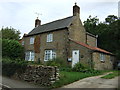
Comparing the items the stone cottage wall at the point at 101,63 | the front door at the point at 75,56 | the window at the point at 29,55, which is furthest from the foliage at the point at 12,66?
the window at the point at 29,55

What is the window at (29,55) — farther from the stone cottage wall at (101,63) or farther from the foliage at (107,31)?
the foliage at (107,31)

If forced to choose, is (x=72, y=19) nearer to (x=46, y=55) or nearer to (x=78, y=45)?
(x=78, y=45)

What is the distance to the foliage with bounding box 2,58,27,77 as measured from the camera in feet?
40.8

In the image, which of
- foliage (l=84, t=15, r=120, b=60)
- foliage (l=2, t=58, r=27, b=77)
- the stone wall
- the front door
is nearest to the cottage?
the front door

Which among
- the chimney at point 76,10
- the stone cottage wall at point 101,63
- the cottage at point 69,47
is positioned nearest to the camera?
the stone cottage wall at point 101,63

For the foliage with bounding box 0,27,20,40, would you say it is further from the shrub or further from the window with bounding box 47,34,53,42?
the window with bounding box 47,34,53,42

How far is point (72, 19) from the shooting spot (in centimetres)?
2361

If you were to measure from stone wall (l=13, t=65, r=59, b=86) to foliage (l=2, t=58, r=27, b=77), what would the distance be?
0.72m

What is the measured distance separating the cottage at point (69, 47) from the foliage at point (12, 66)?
9.13m

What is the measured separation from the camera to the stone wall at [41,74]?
9.89 m

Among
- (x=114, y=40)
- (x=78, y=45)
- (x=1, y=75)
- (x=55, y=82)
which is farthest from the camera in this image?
(x=114, y=40)

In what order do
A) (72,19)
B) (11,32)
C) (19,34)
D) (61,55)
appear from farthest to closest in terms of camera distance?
1. (19,34)
2. (11,32)
3. (72,19)
4. (61,55)

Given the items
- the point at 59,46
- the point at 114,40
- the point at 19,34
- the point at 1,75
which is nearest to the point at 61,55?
the point at 59,46

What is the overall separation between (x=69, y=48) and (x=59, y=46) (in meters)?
2.03
